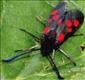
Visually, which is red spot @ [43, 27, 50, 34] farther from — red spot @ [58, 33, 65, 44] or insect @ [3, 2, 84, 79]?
red spot @ [58, 33, 65, 44]

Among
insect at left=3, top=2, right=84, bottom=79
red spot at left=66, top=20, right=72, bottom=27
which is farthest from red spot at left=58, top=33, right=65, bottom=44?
red spot at left=66, top=20, right=72, bottom=27

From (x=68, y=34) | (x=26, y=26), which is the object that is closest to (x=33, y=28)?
(x=26, y=26)

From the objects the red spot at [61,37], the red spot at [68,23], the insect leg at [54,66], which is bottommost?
the insect leg at [54,66]

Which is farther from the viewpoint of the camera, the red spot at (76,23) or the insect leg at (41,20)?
the red spot at (76,23)

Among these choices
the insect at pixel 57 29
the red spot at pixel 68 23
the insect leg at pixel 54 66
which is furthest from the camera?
the red spot at pixel 68 23

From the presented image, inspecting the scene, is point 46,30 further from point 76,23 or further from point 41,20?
point 76,23

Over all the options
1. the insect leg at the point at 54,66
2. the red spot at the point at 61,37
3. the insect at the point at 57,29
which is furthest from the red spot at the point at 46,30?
the insect leg at the point at 54,66

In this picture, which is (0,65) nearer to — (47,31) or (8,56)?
(8,56)

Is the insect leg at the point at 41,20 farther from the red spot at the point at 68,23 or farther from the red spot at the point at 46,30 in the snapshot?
the red spot at the point at 68,23

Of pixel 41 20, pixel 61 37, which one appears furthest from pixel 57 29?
pixel 41 20
